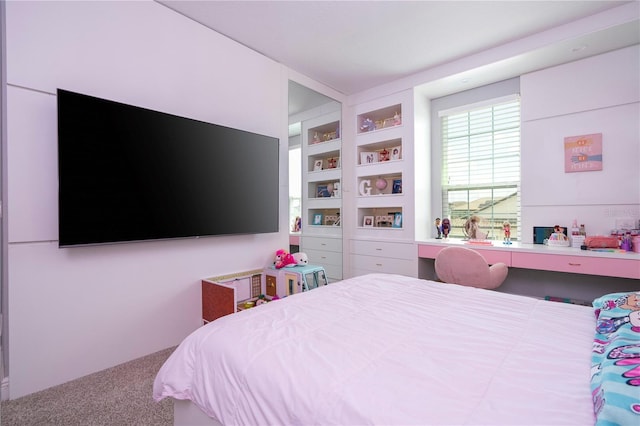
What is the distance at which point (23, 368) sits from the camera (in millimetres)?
1777

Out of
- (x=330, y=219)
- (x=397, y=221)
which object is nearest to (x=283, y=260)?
(x=330, y=219)

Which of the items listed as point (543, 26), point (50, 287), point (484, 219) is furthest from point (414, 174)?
point (50, 287)

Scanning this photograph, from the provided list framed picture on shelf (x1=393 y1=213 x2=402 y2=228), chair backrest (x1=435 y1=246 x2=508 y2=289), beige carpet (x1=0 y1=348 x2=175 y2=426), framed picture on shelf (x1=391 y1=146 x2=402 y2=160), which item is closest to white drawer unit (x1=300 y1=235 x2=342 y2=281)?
framed picture on shelf (x1=393 y1=213 x2=402 y2=228)

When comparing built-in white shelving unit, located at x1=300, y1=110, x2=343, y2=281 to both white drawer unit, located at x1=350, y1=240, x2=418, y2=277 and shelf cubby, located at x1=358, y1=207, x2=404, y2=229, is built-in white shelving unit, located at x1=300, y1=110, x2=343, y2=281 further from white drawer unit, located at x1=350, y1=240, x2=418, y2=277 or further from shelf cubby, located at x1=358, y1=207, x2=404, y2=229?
shelf cubby, located at x1=358, y1=207, x2=404, y2=229

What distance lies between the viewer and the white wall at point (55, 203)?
1.77 metres

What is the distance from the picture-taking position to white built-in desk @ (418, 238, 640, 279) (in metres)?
2.34

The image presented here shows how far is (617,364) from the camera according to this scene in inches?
30.8

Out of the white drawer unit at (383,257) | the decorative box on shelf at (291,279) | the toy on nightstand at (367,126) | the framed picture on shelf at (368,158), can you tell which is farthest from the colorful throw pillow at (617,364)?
the toy on nightstand at (367,126)

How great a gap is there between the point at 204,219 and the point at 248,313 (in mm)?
1355

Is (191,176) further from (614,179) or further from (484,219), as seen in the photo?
(614,179)

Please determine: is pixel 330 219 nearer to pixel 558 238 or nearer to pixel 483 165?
pixel 483 165

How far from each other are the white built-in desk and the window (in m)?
0.47

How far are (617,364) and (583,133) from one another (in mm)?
2928

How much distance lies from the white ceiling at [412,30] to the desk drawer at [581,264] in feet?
6.09
